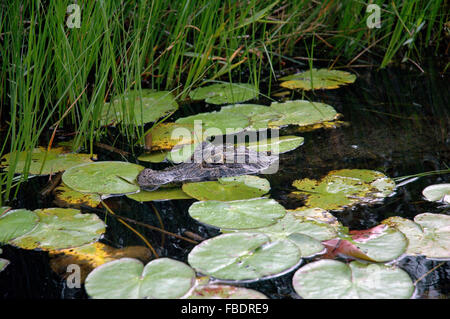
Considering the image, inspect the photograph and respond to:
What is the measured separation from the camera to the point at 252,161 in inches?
83.1

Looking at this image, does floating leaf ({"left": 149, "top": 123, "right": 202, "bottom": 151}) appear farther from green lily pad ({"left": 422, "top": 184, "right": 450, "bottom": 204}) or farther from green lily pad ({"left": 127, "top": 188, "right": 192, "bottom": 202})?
green lily pad ({"left": 422, "top": 184, "right": 450, "bottom": 204})

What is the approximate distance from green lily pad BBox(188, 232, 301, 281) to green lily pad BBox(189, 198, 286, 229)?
8 centimetres

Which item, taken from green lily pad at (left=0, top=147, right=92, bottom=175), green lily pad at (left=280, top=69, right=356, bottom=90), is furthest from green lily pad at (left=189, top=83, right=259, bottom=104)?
green lily pad at (left=0, top=147, right=92, bottom=175)

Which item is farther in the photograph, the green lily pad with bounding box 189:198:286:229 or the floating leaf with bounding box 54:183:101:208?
the floating leaf with bounding box 54:183:101:208

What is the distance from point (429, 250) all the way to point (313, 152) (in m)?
0.83

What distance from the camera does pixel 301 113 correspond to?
266cm

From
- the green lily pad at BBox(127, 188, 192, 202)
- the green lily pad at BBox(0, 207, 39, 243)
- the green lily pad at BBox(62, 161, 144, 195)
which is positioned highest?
the green lily pad at BBox(62, 161, 144, 195)

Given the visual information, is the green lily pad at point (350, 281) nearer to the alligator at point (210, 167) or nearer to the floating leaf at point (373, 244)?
the floating leaf at point (373, 244)

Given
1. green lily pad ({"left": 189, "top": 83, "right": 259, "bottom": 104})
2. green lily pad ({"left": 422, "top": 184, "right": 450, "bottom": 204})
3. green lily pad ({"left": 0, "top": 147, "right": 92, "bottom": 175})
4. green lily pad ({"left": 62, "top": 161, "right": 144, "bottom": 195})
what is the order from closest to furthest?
green lily pad ({"left": 422, "top": 184, "right": 450, "bottom": 204}) < green lily pad ({"left": 62, "top": 161, "right": 144, "bottom": 195}) < green lily pad ({"left": 0, "top": 147, "right": 92, "bottom": 175}) < green lily pad ({"left": 189, "top": 83, "right": 259, "bottom": 104})

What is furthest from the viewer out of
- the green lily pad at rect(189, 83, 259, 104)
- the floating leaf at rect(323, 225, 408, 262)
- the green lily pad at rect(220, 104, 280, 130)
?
the green lily pad at rect(189, 83, 259, 104)

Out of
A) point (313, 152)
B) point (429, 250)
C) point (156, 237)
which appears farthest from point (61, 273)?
point (313, 152)

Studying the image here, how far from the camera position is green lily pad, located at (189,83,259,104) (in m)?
2.89

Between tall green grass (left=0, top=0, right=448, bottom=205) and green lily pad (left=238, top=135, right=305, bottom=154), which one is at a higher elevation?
tall green grass (left=0, top=0, right=448, bottom=205)

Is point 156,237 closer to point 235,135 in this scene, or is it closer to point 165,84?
point 235,135
